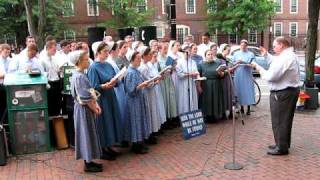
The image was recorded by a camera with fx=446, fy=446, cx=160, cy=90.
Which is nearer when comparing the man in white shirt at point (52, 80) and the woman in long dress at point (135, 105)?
the woman in long dress at point (135, 105)

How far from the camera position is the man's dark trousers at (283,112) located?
716cm

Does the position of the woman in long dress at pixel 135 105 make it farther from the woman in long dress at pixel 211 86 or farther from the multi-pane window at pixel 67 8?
the multi-pane window at pixel 67 8

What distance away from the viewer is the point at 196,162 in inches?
281

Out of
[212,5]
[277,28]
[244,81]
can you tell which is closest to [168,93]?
[244,81]

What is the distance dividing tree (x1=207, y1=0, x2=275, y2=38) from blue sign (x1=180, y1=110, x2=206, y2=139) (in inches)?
1334

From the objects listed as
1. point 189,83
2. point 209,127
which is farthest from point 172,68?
point 209,127

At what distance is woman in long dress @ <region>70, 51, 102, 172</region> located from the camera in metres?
6.30

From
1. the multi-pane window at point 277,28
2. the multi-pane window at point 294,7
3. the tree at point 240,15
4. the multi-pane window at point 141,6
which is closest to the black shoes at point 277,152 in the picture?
the multi-pane window at point 141,6

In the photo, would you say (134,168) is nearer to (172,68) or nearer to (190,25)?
(172,68)

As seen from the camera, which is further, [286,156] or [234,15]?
[234,15]

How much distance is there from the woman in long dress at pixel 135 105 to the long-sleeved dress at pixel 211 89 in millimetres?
2593

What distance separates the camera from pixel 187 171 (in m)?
6.69

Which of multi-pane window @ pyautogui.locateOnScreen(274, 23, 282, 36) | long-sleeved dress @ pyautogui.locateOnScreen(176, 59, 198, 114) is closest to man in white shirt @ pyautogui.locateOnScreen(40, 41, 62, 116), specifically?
long-sleeved dress @ pyautogui.locateOnScreen(176, 59, 198, 114)

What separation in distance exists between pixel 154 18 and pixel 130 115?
3956 centimetres
